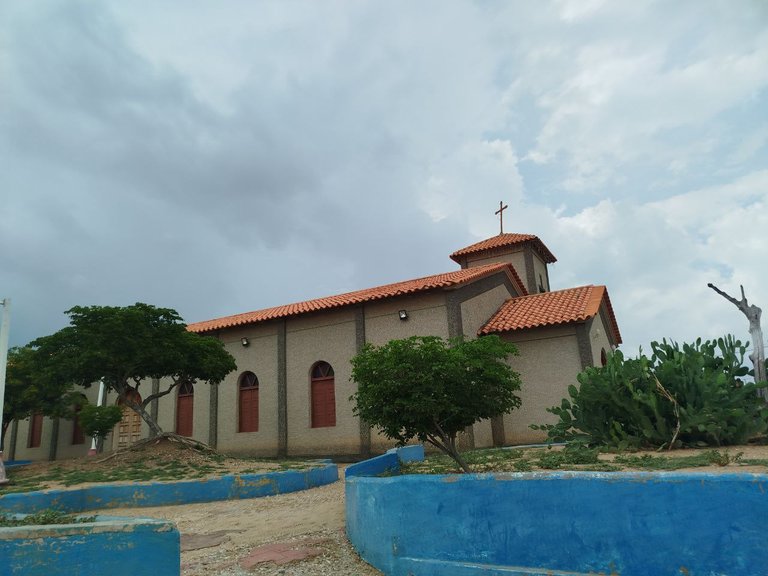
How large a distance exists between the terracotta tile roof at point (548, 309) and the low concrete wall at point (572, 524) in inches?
456

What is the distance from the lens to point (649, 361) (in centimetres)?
942

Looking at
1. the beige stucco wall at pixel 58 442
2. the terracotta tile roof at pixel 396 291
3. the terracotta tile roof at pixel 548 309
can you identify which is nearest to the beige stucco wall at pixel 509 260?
the terracotta tile roof at pixel 396 291

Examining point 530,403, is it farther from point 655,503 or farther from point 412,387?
point 655,503

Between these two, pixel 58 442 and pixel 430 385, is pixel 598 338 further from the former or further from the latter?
pixel 58 442

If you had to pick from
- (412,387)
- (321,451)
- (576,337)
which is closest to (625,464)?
(412,387)

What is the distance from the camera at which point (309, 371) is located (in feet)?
60.4

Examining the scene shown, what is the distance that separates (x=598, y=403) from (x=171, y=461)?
10183 mm

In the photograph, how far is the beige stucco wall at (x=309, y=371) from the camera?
56.4 feet

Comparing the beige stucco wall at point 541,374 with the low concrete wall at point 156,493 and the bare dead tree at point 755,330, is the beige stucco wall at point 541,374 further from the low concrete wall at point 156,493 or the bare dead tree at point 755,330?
the low concrete wall at point 156,493

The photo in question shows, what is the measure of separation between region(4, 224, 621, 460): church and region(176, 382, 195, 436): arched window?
0.04 metres

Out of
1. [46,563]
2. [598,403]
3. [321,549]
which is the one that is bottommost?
[321,549]

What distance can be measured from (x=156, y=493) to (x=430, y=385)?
21.6 feet

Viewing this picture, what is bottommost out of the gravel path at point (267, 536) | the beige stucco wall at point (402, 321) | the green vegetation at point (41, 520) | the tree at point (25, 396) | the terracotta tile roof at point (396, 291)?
the gravel path at point (267, 536)

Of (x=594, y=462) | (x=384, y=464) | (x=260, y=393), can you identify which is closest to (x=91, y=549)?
(x=594, y=462)
